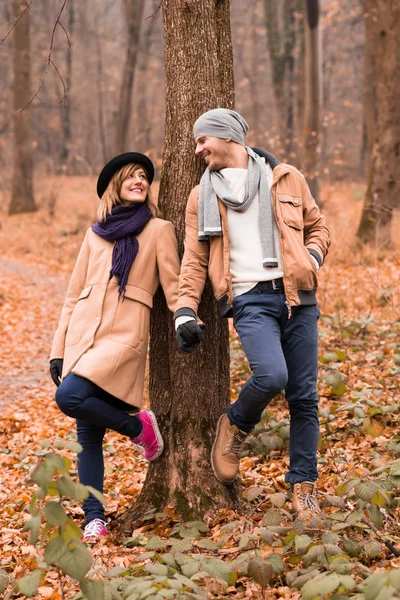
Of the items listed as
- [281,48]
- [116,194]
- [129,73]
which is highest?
[281,48]

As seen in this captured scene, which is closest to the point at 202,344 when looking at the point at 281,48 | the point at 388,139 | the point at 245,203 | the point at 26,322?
the point at 245,203

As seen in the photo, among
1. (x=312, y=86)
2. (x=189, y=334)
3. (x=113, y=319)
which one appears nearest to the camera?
(x=189, y=334)

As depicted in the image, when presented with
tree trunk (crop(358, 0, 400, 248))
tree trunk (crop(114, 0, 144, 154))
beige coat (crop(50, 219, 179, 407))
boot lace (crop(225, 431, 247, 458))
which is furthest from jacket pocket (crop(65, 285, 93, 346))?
tree trunk (crop(114, 0, 144, 154))

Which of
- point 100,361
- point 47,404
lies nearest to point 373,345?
point 47,404

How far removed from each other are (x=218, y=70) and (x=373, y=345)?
3.90 metres

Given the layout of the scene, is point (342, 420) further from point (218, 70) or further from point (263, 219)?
point (218, 70)

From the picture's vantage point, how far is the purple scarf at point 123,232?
4.16 m

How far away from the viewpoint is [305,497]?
380cm

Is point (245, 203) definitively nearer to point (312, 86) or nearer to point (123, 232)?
point (123, 232)

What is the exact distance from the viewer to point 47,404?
307 inches

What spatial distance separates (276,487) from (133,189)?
2.05m

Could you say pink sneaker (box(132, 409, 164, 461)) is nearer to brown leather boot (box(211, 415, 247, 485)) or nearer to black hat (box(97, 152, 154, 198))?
brown leather boot (box(211, 415, 247, 485))

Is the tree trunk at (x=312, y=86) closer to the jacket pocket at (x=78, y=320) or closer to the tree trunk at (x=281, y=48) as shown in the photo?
the tree trunk at (x=281, y=48)

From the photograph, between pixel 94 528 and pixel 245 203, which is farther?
pixel 94 528
